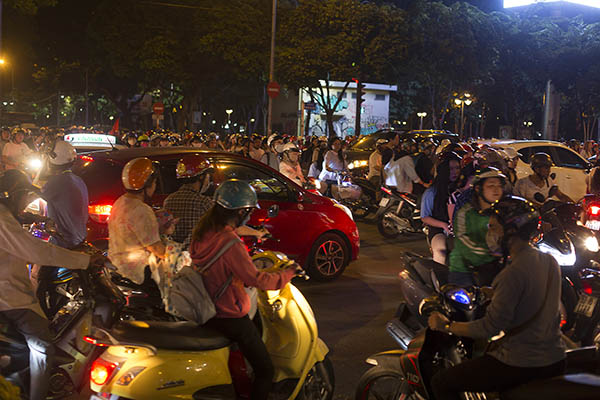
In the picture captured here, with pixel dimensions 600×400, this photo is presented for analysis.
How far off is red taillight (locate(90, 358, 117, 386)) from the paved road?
2.12 meters

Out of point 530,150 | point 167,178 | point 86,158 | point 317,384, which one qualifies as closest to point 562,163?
point 530,150

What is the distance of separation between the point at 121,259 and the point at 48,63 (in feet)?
137

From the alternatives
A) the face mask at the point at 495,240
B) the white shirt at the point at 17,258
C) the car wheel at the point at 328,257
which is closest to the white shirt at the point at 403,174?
the car wheel at the point at 328,257

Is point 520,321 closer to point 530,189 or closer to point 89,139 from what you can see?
point 530,189

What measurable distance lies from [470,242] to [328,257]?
4.08m

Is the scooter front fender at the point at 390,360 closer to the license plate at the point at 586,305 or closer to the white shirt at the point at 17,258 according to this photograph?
the white shirt at the point at 17,258

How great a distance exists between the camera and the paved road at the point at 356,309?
605 cm

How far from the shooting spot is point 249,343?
4.03 meters

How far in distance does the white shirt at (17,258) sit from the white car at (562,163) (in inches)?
555

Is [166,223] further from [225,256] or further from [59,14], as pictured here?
[59,14]

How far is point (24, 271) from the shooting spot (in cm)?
425

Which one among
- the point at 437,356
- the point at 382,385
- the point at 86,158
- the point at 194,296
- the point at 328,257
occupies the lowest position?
the point at 328,257

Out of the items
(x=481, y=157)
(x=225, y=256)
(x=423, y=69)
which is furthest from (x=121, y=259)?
(x=423, y=69)

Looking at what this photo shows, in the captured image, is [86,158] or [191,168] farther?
[86,158]
